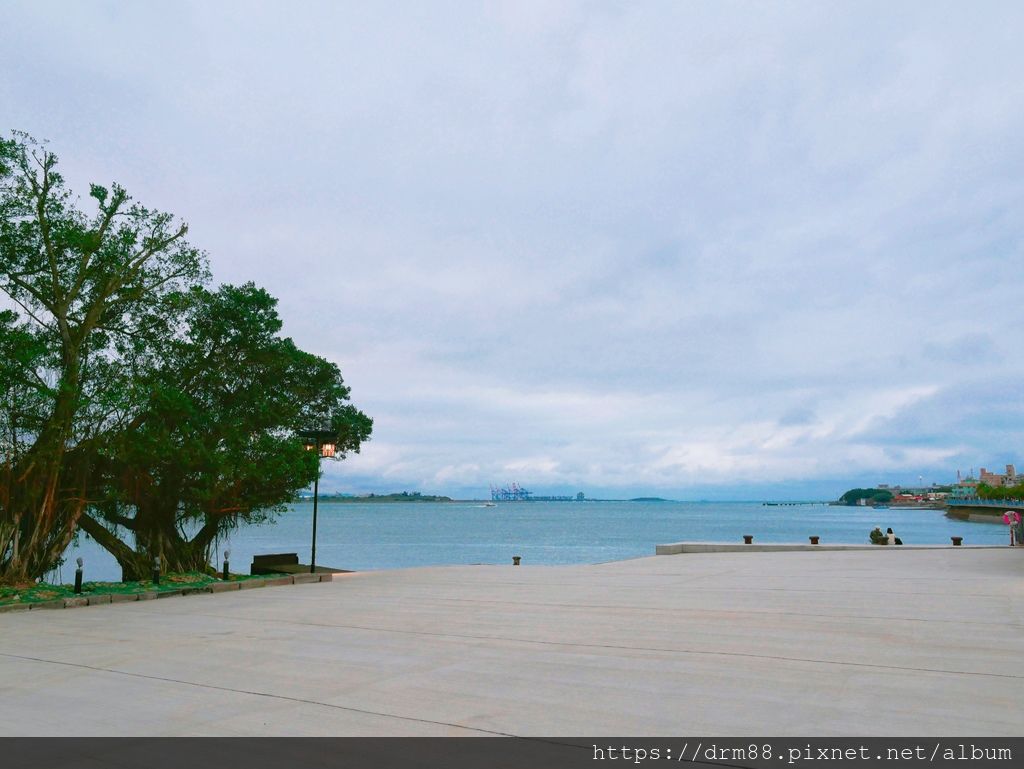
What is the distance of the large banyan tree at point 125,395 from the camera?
53.1 feet

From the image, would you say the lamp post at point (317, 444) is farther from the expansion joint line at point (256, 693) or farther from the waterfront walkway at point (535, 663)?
the expansion joint line at point (256, 693)

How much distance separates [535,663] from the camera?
8.02 meters

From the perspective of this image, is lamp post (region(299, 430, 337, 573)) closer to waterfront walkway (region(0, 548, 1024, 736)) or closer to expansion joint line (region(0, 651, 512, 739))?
waterfront walkway (region(0, 548, 1024, 736))

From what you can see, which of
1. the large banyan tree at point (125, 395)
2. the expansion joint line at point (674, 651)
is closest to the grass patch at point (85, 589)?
the large banyan tree at point (125, 395)

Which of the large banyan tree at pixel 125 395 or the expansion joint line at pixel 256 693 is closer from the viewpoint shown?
the expansion joint line at pixel 256 693

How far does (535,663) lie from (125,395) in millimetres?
12636

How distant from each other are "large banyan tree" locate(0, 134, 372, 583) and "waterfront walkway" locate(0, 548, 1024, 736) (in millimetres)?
→ 3941

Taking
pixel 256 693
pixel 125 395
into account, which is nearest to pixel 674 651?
pixel 256 693

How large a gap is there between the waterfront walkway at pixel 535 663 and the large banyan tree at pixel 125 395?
155 inches

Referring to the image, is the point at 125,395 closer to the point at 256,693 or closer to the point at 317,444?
the point at 317,444

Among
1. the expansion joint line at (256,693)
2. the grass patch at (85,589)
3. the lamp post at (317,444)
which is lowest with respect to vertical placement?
the grass patch at (85,589)

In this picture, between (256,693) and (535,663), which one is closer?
(256,693)

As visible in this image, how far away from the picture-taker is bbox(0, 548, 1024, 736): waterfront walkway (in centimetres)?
595

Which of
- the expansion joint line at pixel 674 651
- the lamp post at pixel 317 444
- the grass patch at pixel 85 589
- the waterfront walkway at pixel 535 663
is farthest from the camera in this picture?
the lamp post at pixel 317 444
